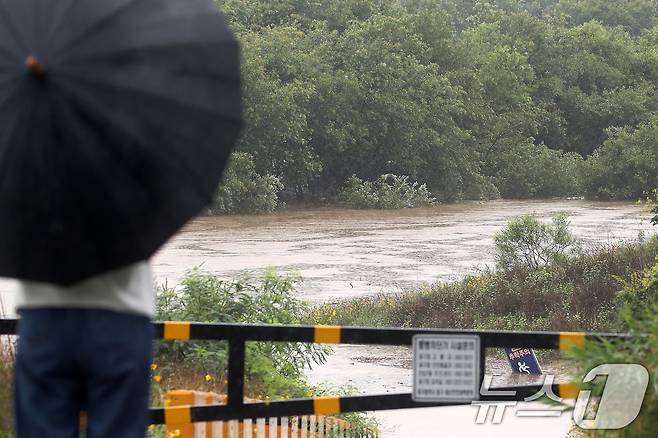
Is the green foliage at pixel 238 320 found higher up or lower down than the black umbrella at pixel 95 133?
lower down

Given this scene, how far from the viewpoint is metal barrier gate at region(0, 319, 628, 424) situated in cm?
555

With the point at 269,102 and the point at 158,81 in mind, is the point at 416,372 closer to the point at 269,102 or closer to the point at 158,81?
the point at 158,81

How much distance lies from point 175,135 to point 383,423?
891cm

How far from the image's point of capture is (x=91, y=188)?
2943mm

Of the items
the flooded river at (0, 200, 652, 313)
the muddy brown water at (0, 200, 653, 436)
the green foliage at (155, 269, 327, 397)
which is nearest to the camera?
the green foliage at (155, 269, 327, 397)

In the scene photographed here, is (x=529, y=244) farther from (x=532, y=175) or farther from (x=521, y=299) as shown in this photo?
(x=532, y=175)

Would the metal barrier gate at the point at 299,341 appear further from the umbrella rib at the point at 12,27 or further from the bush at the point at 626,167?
the bush at the point at 626,167

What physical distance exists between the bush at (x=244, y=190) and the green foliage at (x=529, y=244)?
18.3m

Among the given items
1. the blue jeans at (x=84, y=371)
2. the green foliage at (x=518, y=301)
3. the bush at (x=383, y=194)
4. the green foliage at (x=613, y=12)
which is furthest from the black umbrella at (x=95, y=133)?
the green foliage at (x=613, y=12)

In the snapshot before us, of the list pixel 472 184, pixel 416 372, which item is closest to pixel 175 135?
pixel 416 372

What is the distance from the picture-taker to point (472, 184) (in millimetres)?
53875

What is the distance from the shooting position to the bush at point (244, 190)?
4419cm

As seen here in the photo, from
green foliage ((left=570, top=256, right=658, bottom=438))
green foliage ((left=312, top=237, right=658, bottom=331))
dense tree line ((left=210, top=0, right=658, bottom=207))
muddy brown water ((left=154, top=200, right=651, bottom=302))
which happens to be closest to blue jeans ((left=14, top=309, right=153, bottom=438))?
green foliage ((left=570, top=256, right=658, bottom=438))

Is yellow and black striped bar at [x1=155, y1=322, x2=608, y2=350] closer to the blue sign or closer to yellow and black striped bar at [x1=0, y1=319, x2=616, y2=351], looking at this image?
yellow and black striped bar at [x1=0, y1=319, x2=616, y2=351]
